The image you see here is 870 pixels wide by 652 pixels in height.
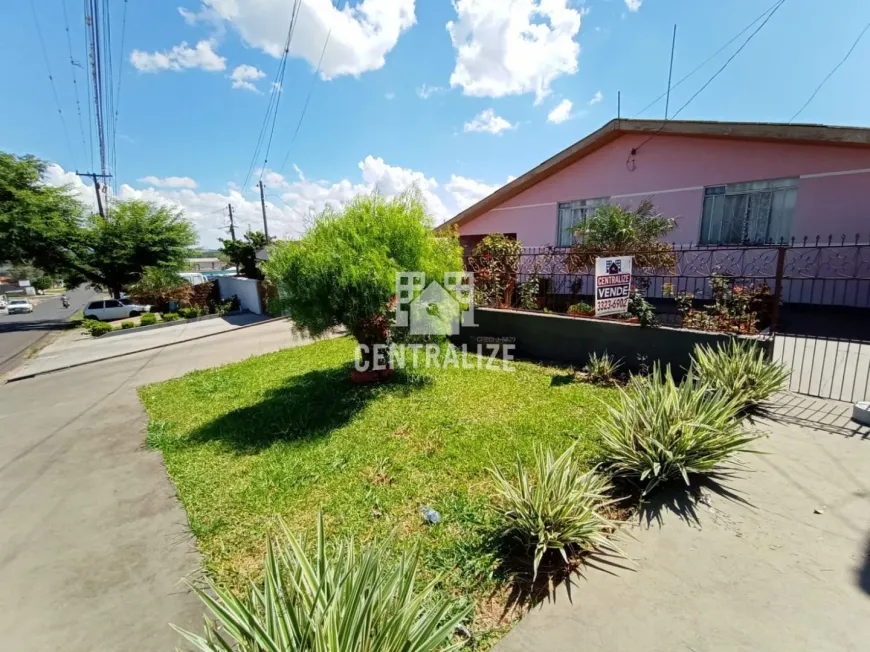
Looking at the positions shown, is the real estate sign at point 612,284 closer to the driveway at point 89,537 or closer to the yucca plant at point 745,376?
the yucca plant at point 745,376

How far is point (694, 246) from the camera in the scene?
31.4 ft

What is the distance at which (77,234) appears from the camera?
763 inches

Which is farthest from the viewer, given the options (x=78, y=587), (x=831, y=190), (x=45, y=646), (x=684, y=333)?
(x=831, y=190)

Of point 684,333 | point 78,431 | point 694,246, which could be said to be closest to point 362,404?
point 78,431

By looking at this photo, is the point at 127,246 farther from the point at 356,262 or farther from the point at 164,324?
the point at 356,262

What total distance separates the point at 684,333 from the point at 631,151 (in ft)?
24.2

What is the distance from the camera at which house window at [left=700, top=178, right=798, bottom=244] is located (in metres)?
8.30

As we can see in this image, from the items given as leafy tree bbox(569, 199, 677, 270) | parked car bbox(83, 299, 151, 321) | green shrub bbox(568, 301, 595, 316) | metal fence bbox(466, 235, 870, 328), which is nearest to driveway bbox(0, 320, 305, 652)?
green shrub bbox(568, 301, 595, 316)

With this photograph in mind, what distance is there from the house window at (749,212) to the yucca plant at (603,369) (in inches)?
230

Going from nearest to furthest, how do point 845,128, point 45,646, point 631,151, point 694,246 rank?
point 45,646 < point 845,128 < point 694,246 < point 631,151

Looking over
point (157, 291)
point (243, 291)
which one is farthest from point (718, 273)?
point (157, 291)

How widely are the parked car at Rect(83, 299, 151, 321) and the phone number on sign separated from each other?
23207 millimetres

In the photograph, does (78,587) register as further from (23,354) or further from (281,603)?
(23,354)

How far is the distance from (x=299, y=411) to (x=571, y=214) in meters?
10.4
